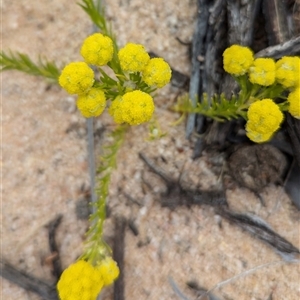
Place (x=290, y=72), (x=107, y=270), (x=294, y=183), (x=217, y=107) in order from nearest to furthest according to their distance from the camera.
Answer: (x=290, y=72), (x=107, y=270), (x=217, y=107), (x=294, y=183)

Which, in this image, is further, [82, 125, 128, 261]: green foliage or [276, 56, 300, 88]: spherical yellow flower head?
[82, 125, 128, 261]: green foliage

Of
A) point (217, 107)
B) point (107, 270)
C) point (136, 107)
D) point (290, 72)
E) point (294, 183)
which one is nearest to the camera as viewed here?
point (136, 107)

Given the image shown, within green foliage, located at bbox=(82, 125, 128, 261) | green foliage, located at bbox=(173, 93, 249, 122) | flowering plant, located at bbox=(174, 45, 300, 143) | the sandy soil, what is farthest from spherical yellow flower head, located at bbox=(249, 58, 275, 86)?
green foliage, located at bbox=(82, 125, 128, 261)

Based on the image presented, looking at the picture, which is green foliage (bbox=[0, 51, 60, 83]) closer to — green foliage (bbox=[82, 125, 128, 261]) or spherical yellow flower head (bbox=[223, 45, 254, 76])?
green foliage (bbox=[82, 125, 128, 261])

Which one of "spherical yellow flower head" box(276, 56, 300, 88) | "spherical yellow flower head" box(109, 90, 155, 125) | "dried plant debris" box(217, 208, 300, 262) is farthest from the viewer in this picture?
"dried plant debris" box(217, 208, 300, 262)

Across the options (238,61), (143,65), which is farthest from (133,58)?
(238,61)

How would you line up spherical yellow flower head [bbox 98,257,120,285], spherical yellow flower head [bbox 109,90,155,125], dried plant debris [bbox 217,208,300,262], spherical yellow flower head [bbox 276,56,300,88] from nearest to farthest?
spherical yellow flower head [bbox 109,90,155,125], spherical yellow flower head [bbox 276,56,300,88], spherical yellow flower head [bbox 98,257,120,285], dried plant debris [bbox 217,208,300,262]

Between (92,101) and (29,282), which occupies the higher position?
(92,101)

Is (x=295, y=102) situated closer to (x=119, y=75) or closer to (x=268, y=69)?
(x=268, y=69)
